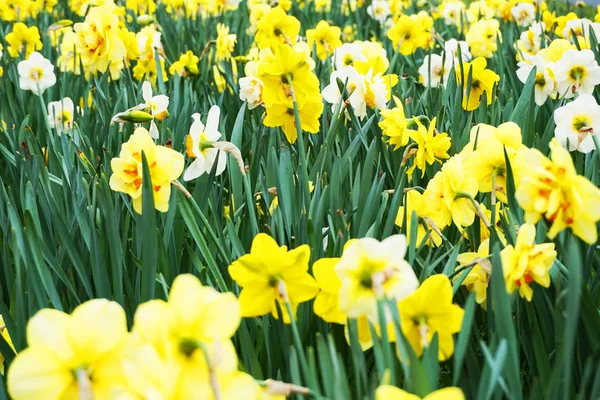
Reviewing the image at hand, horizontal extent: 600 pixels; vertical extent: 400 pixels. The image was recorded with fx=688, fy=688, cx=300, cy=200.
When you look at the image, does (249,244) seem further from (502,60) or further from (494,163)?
(502,60)

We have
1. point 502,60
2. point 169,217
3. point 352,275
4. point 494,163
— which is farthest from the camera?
point 502,60

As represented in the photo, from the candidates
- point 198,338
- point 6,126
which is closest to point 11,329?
point 198,338

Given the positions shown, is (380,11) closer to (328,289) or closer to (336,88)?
(336,88)

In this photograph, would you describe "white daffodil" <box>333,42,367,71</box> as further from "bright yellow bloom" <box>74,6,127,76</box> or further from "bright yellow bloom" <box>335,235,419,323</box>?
"bright yellow bloom" <box>335,235,419,323</box>

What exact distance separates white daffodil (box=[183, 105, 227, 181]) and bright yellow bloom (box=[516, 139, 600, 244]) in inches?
19.9

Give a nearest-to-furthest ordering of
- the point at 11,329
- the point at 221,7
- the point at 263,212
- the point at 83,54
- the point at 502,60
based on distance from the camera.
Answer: the point at 11,329, the point at 263,212, the point at 83,54, the point at 502,60, the point at 221,7

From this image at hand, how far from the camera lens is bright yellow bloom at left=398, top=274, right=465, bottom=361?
2.21 ft

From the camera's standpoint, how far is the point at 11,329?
85 centimetres

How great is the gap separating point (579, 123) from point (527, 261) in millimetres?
455

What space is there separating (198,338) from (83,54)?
1.60 metres

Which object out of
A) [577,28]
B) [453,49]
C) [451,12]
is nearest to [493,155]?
[453,49]

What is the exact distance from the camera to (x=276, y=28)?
2084mm

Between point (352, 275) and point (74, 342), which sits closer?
point (74, 342)

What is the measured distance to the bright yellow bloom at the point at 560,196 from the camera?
0.69 m
